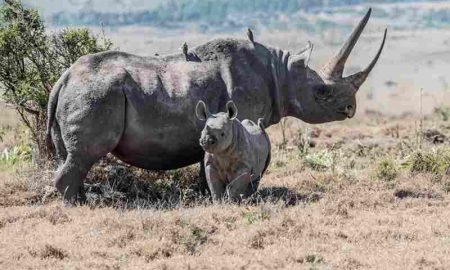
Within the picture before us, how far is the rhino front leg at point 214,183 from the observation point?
12.5 meters

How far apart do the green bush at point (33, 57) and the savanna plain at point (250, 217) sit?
841mm

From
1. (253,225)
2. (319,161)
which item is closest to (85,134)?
(253,225)

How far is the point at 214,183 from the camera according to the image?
1254 cm

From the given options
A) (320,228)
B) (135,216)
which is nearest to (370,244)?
(320,228)

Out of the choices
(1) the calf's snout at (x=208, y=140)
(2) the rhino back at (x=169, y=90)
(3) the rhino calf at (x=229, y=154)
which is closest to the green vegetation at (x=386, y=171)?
(2) the rhino back at (x=169, y=90)

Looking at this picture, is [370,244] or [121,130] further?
[121,130]

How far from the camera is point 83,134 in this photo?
40.9ft

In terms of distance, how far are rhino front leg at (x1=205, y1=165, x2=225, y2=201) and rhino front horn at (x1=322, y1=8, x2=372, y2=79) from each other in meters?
2.54

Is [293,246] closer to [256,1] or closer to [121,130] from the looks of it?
[121,130]

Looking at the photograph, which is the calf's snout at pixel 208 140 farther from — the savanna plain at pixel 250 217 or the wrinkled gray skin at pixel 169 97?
the wrinkled gray skin at pixel 169 97

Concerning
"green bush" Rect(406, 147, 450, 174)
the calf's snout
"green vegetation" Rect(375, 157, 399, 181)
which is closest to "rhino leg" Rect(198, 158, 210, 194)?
the calf's snout

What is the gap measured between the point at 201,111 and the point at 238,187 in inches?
39.3

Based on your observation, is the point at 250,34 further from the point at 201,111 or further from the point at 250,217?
the point at 250,217

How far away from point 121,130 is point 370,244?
3484mm
